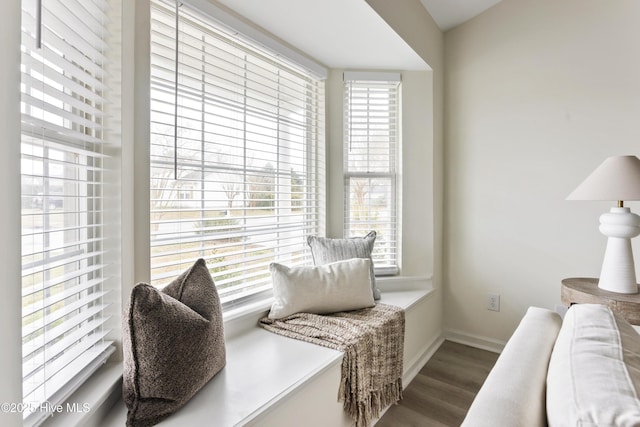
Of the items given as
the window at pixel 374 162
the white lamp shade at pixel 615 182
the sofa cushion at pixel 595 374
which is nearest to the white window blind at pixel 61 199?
the sofa cushion at pixel 595 374

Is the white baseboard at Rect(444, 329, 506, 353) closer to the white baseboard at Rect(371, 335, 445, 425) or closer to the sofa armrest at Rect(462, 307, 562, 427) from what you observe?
the white baseboard at Rect(371, 335, 445, 425)

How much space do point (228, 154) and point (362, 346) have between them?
3.85 feet

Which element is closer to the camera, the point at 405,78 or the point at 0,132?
the point at 0,132

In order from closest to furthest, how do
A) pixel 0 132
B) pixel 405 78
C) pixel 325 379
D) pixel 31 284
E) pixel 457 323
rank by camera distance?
pixel 0 132 → pixel 31 284 → pixel 325 379 → pixel 405 78 → pixel 457 323

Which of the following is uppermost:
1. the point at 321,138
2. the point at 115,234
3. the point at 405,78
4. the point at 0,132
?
the point at 405,78

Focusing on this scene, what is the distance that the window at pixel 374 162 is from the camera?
2451 millimetres

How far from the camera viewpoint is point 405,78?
248 centimetres

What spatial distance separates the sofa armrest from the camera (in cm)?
60

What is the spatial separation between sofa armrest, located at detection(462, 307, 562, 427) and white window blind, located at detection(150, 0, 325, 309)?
129 cm

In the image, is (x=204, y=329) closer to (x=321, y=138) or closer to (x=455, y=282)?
(x=321, y=138)

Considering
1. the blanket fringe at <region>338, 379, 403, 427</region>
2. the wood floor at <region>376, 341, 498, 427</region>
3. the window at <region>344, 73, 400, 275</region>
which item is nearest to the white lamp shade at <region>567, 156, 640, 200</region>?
the window at <region>344, 73, 400, 275</region>

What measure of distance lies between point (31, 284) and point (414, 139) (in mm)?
2309

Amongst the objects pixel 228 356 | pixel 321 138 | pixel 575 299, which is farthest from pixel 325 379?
pixel 321 138

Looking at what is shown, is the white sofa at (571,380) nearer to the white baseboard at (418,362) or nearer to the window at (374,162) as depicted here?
the white baseboard at (418,362)
